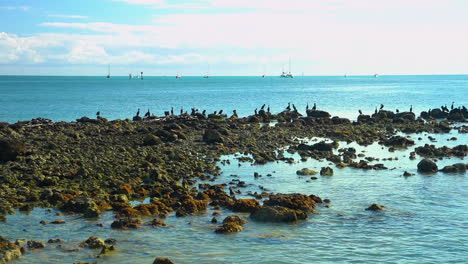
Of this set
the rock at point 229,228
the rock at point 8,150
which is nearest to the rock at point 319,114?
the rock at point 8,150

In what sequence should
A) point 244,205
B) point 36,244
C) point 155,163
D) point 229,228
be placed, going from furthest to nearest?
1. point 155,163
2. point 244,205
3. point 229,228
4. point 36,244

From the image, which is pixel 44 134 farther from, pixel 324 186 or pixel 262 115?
pixel 262 115

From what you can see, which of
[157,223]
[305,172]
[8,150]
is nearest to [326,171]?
[305,172]

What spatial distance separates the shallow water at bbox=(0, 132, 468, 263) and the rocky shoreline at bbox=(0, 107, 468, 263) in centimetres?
88

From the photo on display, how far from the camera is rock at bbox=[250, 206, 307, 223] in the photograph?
24.9 metres

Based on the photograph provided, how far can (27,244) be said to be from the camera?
2089 centimetres

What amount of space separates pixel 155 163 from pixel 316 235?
16798 mm

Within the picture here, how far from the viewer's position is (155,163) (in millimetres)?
37031

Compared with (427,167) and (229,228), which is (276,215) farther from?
(427,167)

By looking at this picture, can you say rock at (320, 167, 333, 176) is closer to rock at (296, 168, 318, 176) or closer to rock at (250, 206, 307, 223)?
rock at (296, 168, 318, 176)

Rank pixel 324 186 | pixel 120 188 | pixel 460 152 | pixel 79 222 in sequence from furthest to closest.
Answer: pixel 460 152 → pixel 324 186 → pixel 120 188 → pixel 79 222

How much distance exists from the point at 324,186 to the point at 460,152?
18563 mm

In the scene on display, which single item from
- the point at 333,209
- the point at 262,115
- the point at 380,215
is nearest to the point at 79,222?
the point at 333,209

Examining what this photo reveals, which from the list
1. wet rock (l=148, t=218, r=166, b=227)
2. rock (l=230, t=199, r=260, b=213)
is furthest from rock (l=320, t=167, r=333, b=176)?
wet rock (l=148, t=218, r=166, b=227)
